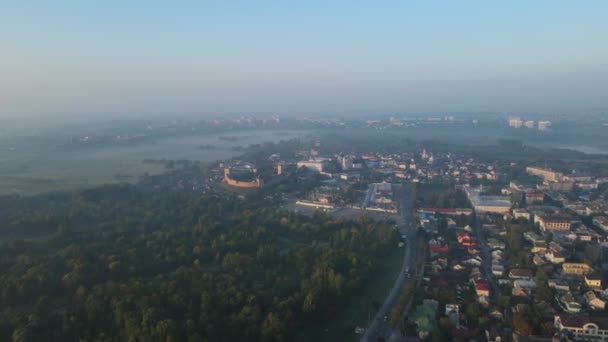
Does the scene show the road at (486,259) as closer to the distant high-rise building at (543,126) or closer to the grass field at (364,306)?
the grass field at (364,306)

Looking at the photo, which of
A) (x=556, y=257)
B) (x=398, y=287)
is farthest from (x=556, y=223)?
(x=398, y=287)

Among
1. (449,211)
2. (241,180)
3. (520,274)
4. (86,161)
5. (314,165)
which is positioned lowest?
(449,211)

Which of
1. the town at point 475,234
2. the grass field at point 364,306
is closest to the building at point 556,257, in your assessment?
the town at point 475,234

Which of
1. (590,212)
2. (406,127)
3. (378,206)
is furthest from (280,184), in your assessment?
(406,127)

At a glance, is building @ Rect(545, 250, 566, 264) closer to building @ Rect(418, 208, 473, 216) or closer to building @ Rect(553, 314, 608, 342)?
building @ Rect(553, 314, 608, 342)

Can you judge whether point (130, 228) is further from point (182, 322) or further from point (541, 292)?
point (541, 292)

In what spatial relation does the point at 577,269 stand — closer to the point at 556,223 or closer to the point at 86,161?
the point at 556,223

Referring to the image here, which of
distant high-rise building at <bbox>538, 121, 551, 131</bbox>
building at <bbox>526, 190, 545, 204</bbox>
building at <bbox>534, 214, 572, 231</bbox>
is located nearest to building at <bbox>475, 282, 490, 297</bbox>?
building at <bbox>534, 214, 572, 231</bbox>
